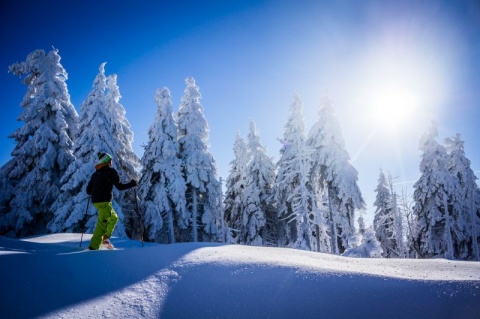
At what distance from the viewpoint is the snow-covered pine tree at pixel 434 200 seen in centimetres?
2539

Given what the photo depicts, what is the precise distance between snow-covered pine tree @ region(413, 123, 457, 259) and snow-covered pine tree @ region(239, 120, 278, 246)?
47.9ft

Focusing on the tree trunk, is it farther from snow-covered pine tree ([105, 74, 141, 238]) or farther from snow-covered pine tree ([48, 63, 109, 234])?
snow-covered pine tree ([48, 63, 109, 234])

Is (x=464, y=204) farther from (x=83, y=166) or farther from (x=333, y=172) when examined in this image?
(x=83, y=166)

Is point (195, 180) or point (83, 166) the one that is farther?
point (195, 180)

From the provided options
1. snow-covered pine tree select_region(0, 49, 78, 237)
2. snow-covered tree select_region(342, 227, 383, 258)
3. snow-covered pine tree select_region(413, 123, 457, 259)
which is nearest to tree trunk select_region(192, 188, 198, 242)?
snow-covered pine tree select_region(0, 49, 78, 237)

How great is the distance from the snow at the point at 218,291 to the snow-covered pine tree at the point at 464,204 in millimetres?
28471

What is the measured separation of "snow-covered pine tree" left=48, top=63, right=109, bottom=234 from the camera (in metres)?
16.1

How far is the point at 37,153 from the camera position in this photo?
1819cm

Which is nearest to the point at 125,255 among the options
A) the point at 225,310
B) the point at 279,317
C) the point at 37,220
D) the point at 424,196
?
the point at 225,310

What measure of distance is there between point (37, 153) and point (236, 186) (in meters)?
17.3

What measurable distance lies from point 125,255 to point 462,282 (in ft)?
14.4

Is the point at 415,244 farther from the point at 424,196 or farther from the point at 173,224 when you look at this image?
the point at 173,224

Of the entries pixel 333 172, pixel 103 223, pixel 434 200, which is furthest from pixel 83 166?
pixel 434 200

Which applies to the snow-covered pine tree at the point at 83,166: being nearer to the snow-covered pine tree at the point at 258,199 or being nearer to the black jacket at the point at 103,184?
the black jacket at the point at 103,184
